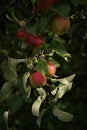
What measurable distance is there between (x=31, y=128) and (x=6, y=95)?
1.49m

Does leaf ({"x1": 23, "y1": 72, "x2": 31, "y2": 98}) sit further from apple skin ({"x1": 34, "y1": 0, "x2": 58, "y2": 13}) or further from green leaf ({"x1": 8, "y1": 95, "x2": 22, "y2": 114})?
apple skin ({"x1": 34, "y1": 0, "x2": 58, "y2": 13})

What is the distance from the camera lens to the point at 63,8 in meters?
1.42

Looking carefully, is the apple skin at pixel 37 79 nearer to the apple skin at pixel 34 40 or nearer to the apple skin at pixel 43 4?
the apple skin at pixel 34 40

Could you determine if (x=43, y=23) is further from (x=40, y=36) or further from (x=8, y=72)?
(x=8, y=72)

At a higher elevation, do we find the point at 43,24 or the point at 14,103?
the point at 43,24

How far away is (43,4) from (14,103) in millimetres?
349

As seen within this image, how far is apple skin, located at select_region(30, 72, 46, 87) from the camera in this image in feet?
4.78

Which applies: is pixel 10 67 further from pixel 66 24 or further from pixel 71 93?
pixel 71 93

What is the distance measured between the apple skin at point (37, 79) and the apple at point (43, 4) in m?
0.21

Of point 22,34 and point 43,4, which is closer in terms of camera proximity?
point 43,4

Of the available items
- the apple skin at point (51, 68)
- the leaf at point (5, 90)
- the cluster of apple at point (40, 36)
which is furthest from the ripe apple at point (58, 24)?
the leaf at point (5, 90)

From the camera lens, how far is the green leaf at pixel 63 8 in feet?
4.63

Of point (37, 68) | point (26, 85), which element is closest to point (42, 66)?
point (37, 68)

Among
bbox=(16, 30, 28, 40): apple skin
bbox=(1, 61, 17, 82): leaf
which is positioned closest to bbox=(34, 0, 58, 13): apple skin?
bbox=(16, 30, 28, 40): apple skin
